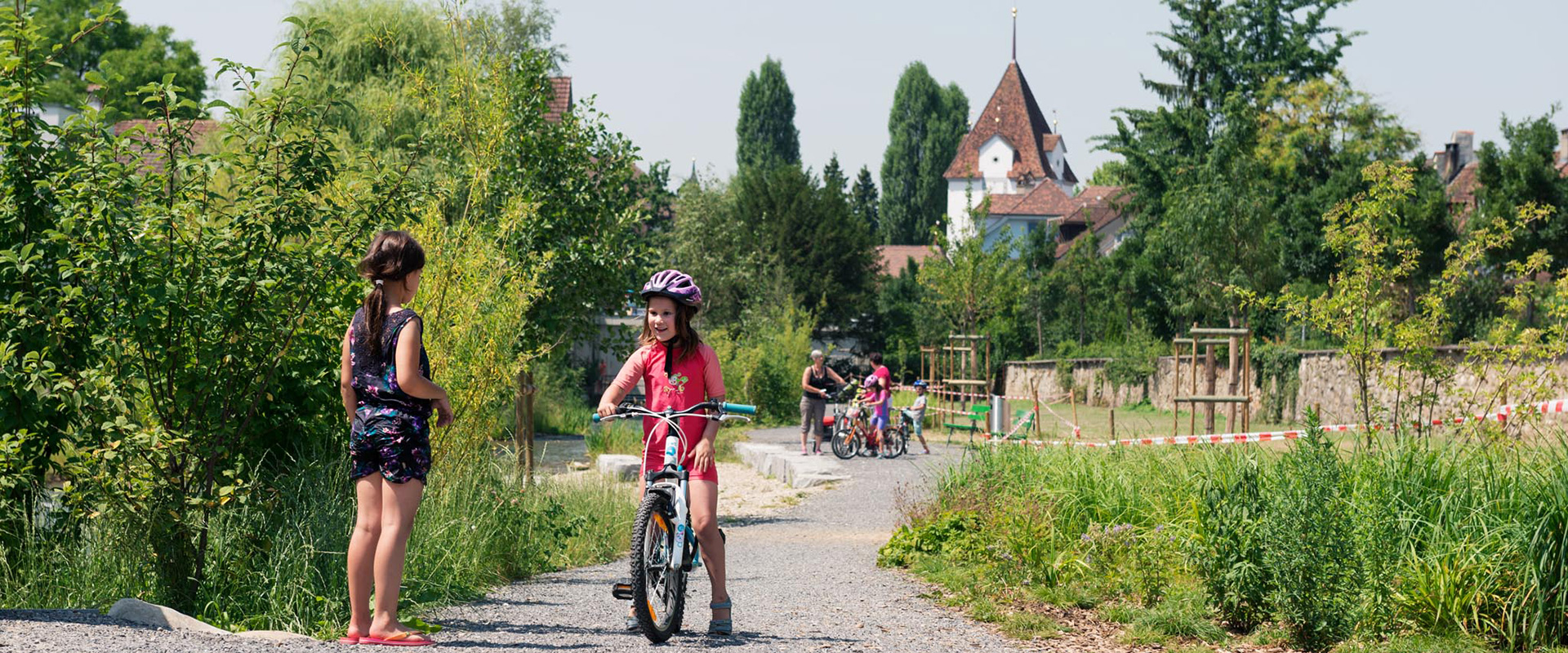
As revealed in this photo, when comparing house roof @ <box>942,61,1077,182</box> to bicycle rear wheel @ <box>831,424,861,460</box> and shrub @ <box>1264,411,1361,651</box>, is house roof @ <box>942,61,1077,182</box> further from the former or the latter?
shrub @ <box>1264,411,1361,651</box>

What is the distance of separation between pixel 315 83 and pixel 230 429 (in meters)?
19.2

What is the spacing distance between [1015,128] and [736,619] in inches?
3776

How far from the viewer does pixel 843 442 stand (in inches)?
848

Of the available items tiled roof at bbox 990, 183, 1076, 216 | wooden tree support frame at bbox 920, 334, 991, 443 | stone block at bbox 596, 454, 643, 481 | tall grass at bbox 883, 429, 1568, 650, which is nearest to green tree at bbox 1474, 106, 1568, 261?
wooden tree support frame at bbox 920, 334, 991, 443

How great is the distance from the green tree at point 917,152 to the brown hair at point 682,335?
289 feet

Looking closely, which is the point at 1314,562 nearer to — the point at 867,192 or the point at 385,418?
the point at 385,418

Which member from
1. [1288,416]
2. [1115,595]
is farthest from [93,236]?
[1288,416]

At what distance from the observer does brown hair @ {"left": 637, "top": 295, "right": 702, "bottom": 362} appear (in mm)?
5801

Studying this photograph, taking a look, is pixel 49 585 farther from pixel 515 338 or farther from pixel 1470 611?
pixel 1470 611

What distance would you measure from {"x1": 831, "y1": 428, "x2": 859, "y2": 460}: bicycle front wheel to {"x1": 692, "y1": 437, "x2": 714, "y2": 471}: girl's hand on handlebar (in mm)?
15735

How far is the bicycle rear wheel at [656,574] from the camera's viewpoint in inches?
215

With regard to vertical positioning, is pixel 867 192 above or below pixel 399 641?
above

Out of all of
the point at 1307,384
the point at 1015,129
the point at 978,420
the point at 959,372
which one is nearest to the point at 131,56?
the point at 959,372

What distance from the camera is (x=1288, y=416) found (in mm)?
28031
